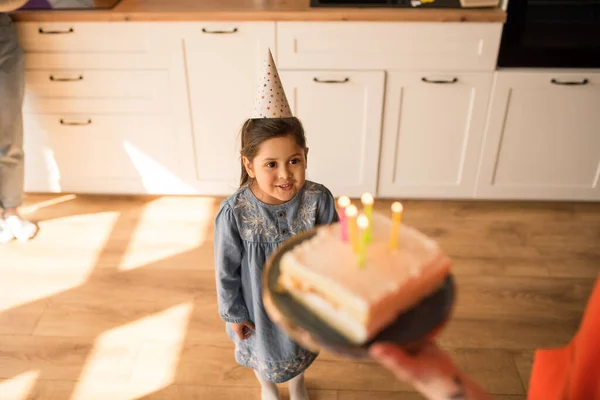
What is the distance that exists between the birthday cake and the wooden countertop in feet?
4.66

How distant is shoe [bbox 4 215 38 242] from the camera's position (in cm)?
249

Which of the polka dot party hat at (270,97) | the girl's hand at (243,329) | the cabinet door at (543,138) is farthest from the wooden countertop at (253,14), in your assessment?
the girl's hand at (243,329)

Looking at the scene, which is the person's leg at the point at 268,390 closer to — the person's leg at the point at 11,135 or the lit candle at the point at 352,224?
the lit candle at the point at 352,224

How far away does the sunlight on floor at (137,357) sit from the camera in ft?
5.91

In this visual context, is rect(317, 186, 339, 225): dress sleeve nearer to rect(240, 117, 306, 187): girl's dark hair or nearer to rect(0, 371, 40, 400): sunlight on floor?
rect(240, 117, 306, 187): girl's dark hair

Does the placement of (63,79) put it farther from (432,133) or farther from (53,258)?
(432,133)

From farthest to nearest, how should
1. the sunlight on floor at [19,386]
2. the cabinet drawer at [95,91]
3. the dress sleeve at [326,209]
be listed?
the cabinet drawer at [95,91] → the sunlight on floor at [19,386] → the dress sleeve at [326,209]

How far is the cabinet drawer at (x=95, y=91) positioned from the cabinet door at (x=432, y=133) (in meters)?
1.05

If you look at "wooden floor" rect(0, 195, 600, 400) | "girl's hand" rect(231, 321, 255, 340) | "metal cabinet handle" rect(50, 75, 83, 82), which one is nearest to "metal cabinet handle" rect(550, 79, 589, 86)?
"wooden floor" rect(0, 195, 600, 400)

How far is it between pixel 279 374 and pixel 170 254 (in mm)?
1082

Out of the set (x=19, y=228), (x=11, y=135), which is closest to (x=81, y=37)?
(x=11, y=135)

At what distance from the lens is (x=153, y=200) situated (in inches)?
109

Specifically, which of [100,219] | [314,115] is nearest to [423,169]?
[314,115]

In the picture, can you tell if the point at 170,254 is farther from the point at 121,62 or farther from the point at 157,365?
the point at 121,62
